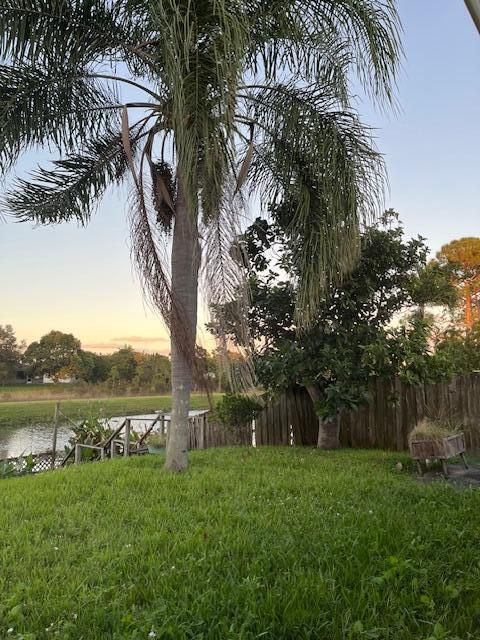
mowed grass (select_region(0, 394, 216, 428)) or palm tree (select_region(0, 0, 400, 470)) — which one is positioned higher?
palm tree (select_region(0, 0, 400, 470))

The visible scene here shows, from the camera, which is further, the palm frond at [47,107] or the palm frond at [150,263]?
the palm frond at [47,107]

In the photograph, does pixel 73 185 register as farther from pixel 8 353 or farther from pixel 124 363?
pixel 8 353

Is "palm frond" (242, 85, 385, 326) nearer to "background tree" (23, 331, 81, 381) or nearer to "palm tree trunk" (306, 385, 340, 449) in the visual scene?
"palm tree trunk" (306, 385, 340, 449)

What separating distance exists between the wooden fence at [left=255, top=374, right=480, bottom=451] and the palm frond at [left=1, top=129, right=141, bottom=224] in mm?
4515

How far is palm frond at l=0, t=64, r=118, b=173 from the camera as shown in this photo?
5.28 meters

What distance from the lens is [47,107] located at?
5555 mm

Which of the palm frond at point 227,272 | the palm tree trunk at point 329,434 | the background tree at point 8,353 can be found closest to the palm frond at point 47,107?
the palm frond at point 227,272

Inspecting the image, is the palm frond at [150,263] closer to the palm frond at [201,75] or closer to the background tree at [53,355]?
the palm frond at [201,75]


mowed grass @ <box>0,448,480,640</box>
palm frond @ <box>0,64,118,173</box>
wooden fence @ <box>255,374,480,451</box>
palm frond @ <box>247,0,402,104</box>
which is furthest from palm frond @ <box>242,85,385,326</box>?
wooden fence @ <box>255,374,480,451</box>

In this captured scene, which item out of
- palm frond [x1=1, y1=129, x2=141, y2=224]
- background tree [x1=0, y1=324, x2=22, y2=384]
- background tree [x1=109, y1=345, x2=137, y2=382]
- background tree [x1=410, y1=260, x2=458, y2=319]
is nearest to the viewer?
palm frond [x1=1, y1=129, x2=141, y2=224]

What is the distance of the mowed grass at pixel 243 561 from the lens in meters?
2.13

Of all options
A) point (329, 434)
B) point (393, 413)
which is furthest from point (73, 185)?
point (393, 413)

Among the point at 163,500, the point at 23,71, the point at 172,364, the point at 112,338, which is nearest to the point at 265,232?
the point at 172,364

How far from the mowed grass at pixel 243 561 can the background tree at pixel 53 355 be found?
16.0 meters
